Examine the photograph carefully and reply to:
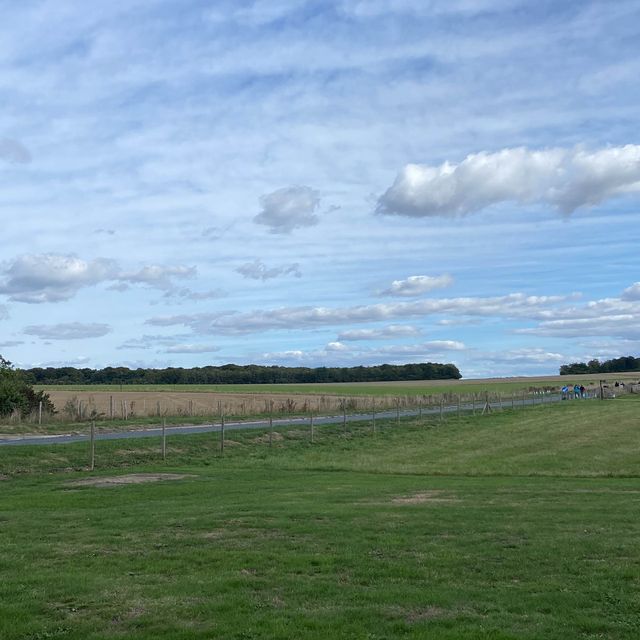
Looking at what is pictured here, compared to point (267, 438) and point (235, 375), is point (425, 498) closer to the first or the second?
point (267, 438)

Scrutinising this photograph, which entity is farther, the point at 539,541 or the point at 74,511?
the point at 74,511

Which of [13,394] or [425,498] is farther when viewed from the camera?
[13,394]

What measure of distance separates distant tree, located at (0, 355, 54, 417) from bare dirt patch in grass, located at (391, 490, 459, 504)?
3379cm

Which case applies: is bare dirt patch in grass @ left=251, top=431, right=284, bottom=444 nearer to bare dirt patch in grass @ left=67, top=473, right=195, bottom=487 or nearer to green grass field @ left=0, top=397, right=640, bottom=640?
green grass field @ left=0, top=397, right=640, bottom=640

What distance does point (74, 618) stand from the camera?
828 cm

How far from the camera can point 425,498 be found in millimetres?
19328

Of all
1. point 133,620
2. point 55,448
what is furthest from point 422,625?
point 55,448

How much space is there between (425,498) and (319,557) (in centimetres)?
867

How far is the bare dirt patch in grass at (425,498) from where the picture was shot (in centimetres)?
A: 1859

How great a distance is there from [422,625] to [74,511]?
11.6 m

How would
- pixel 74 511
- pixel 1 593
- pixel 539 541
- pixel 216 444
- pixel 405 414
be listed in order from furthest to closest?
pixel 405 414
pixel 216 444
pixel 74 511
pixel 539 541
pixel 1 593

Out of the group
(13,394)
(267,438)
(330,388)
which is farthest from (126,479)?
(330,388)

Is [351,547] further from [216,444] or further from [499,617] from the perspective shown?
[216,444]

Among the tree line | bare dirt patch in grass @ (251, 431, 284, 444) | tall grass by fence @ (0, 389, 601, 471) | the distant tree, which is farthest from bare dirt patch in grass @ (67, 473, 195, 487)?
the tree line
